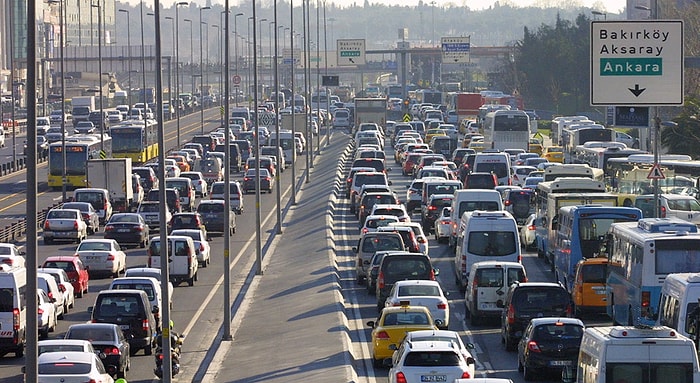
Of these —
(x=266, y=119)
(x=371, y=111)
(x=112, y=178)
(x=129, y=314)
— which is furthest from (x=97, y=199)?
(x=266, y=119)

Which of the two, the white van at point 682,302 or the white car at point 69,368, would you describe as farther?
the white van at point 682,302

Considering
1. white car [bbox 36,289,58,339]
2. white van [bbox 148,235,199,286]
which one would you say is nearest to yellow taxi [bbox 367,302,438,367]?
white car [bbox 36,289,58,339]

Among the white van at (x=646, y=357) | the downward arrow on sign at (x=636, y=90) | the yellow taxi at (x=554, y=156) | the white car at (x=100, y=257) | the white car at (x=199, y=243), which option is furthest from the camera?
the yellow taxi at (x=554, y=156)

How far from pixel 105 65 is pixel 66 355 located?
561 ft

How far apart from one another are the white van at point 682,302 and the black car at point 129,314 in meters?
10.8

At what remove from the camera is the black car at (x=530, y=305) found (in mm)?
31469

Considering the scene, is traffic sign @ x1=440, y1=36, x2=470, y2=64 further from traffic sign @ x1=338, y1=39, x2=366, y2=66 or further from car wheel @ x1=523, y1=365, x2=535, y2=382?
car wheel @ x1=523, y1=365, x2=535, y2=382

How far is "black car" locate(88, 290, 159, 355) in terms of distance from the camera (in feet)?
106

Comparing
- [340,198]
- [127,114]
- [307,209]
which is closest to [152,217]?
[307,209]

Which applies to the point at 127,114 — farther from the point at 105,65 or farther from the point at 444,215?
the point at 444,215

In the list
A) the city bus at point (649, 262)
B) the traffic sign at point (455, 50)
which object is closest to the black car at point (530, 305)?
the city bus at point (649, 262)

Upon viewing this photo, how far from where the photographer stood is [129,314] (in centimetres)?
3228

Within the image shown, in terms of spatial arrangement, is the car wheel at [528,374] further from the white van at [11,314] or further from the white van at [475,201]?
the white van at [475,201]

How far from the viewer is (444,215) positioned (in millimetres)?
53531
